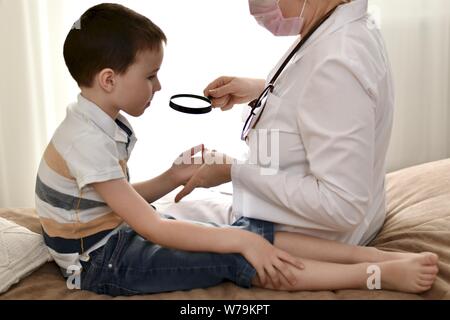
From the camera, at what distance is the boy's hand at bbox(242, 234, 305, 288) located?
1.31 m

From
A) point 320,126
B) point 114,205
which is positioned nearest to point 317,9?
point 320,126

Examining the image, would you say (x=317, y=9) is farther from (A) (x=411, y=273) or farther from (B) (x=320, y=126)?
(A) (x=411, y=273)

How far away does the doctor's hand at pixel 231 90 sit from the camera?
167 centimetres

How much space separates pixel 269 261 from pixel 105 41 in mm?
584

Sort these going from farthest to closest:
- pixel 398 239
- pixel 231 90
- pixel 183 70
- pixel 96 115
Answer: pixel 183 70 < pixel 231 90 < pixel 398 239 < pixel 96 115

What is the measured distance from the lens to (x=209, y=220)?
1584mm

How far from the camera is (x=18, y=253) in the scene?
1.42 metres

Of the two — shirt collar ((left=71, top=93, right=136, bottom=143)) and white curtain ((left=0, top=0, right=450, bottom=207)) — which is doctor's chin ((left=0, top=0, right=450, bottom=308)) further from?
white curtain ((left=0, top=0, right=450, bottom=207))

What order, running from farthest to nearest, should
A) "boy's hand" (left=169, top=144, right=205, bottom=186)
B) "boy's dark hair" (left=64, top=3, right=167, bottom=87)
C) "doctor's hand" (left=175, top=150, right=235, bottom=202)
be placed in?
"boy's hand" (left=169, top=144, right=205, bottom=186)
"doctor's hand" (left=175, top=150, right=235, bottom=202)
"boy's dark hair" (left=64, top=3, right=167, bottom=87)

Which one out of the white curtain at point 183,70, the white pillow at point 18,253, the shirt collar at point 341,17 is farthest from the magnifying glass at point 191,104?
the white curtain at point 183,70

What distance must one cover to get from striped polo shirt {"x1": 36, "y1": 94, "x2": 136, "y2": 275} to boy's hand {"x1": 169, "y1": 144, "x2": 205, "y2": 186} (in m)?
0.21

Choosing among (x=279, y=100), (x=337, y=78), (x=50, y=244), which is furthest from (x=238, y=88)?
(x=50, y=244)

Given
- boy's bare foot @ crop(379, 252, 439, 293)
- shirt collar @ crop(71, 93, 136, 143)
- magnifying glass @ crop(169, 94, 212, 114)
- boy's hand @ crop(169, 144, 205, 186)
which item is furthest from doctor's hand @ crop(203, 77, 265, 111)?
boy's bare foot @ crop(379, 252, 439, 293)
